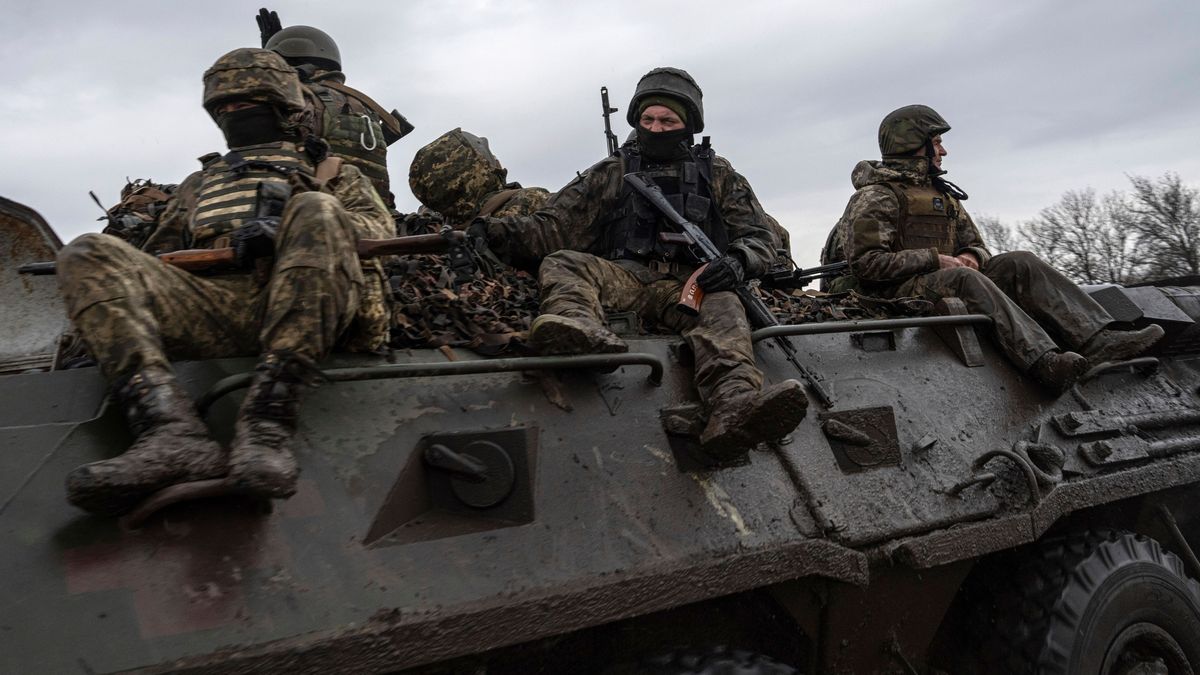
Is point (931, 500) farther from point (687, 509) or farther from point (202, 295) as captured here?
point (202, 295)

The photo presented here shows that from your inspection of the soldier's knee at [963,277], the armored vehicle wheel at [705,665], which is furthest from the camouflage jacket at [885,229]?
the armored vehicle wheel at [705,665]

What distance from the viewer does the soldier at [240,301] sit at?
7.09 ft

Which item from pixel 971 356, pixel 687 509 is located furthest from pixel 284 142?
pixel 971 356

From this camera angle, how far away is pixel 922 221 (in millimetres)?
5340

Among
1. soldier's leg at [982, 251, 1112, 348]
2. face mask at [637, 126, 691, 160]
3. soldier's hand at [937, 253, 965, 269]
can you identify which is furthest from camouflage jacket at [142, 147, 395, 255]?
soldier's leg at [982, 251, 1112, 348]

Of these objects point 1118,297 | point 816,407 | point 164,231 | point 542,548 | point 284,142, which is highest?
point 284,142

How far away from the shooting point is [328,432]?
2529 mm

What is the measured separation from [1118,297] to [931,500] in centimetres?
206

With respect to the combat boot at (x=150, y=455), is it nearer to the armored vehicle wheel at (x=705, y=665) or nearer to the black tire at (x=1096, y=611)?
the armored vehicle wheel at (x=705, y=665)

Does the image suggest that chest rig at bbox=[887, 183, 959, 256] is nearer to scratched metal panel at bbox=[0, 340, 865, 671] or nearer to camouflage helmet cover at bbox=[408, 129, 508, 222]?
camouflage helmet cover at bbox=[408, 129, 508, 222]

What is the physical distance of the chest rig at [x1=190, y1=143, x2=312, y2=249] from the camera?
3133mm

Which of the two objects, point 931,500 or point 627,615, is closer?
point 627,615

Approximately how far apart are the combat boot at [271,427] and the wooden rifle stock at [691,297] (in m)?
1.57

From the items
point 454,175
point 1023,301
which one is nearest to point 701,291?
point 1023,301
